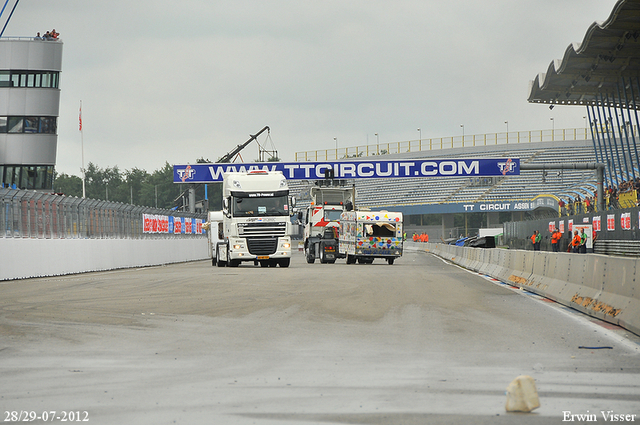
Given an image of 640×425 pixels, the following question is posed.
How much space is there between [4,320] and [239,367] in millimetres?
5618

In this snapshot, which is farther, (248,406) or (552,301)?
(552,301)

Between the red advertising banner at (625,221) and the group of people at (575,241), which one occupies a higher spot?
the red advertising banner at (625,221)

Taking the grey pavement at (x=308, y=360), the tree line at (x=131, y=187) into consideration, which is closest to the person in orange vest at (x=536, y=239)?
the grey pavement at (x=308, y=360)

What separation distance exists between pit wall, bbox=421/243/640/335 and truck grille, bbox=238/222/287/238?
462 inches

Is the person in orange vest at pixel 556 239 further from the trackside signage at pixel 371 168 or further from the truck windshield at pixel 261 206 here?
the trackside signage at pixel 371 168

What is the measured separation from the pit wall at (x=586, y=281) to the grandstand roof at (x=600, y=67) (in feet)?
66.9

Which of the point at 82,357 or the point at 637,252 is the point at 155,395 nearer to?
the point at 82,357

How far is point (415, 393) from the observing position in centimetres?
647

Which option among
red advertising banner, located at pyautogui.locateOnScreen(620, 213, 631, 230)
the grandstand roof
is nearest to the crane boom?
the grandstand roof

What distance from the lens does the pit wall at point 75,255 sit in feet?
80.8

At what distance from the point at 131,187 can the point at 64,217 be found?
14784 centimetres

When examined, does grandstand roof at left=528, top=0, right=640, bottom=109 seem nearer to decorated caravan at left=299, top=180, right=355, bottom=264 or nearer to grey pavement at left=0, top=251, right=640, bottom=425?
decorated caravan at left=299, top=180, right=355, bottom=264

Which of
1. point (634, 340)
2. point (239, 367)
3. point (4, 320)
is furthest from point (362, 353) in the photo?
point (4, 320)

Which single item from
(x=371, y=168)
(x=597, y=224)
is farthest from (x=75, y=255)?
(x=371, y=168)
